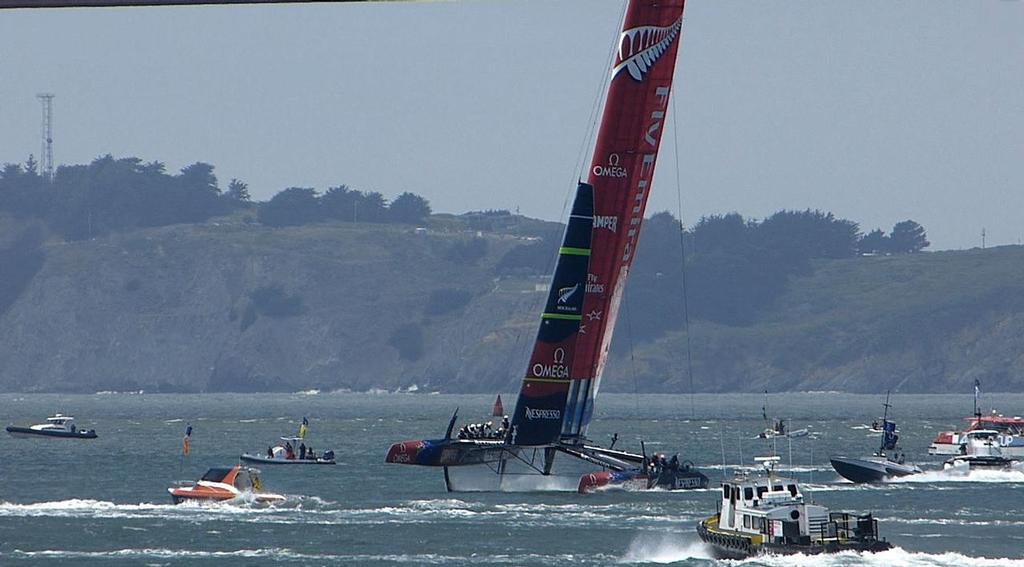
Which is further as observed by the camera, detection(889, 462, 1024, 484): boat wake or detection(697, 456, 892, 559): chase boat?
detection(889, 462, 1024, 484): boat wake

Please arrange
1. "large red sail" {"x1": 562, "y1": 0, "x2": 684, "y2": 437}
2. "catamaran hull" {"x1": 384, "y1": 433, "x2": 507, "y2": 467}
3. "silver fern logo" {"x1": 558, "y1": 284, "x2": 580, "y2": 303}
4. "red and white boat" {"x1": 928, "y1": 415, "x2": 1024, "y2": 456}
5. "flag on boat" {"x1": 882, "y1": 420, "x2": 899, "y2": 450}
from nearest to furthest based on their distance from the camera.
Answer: "catamaran hull" {"x1": 384, "y1": 433, "x2": 507, "y2": 467} → "silver fern logo" {"x1": 558, "y1": 284, "x2": 580, "y2": 303} → "large red sail" {"x1": 562, "y1": 0, "x2": 684, "y2": 437} → "red and white boat" {"x1": 928, "y1": 415, "x2": 1024, "y2": 456} → "flag on boat" {"x1": 882, "y1": 420, "x2": 899, "y2": 450}

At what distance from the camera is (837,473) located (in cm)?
8806

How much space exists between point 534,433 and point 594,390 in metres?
5.02

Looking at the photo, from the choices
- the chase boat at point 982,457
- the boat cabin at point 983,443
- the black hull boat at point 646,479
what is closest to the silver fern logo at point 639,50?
the black hull boat at point 646,479

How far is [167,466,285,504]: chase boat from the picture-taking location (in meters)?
67.8

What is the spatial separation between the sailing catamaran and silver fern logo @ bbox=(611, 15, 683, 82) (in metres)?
0.04

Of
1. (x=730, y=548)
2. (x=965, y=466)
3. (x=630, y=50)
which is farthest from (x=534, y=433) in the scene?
(x=965, y=466)

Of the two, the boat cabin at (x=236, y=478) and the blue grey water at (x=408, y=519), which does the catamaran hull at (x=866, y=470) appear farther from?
the boat cabin at (x=236, y=478)

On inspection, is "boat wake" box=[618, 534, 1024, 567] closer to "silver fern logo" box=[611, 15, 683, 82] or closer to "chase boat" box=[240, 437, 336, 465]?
"silver fern logo" box=[611, 15, 683, 82]

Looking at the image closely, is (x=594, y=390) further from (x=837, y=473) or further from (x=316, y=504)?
(x=837, y=473)

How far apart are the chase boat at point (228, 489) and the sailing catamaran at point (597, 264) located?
22.6 feet

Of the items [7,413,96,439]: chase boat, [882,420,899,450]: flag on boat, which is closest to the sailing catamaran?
[882,420,899,450]: flag on boat

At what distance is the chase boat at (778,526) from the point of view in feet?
151

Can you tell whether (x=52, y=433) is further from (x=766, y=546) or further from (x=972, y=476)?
(x=766, y=546)
